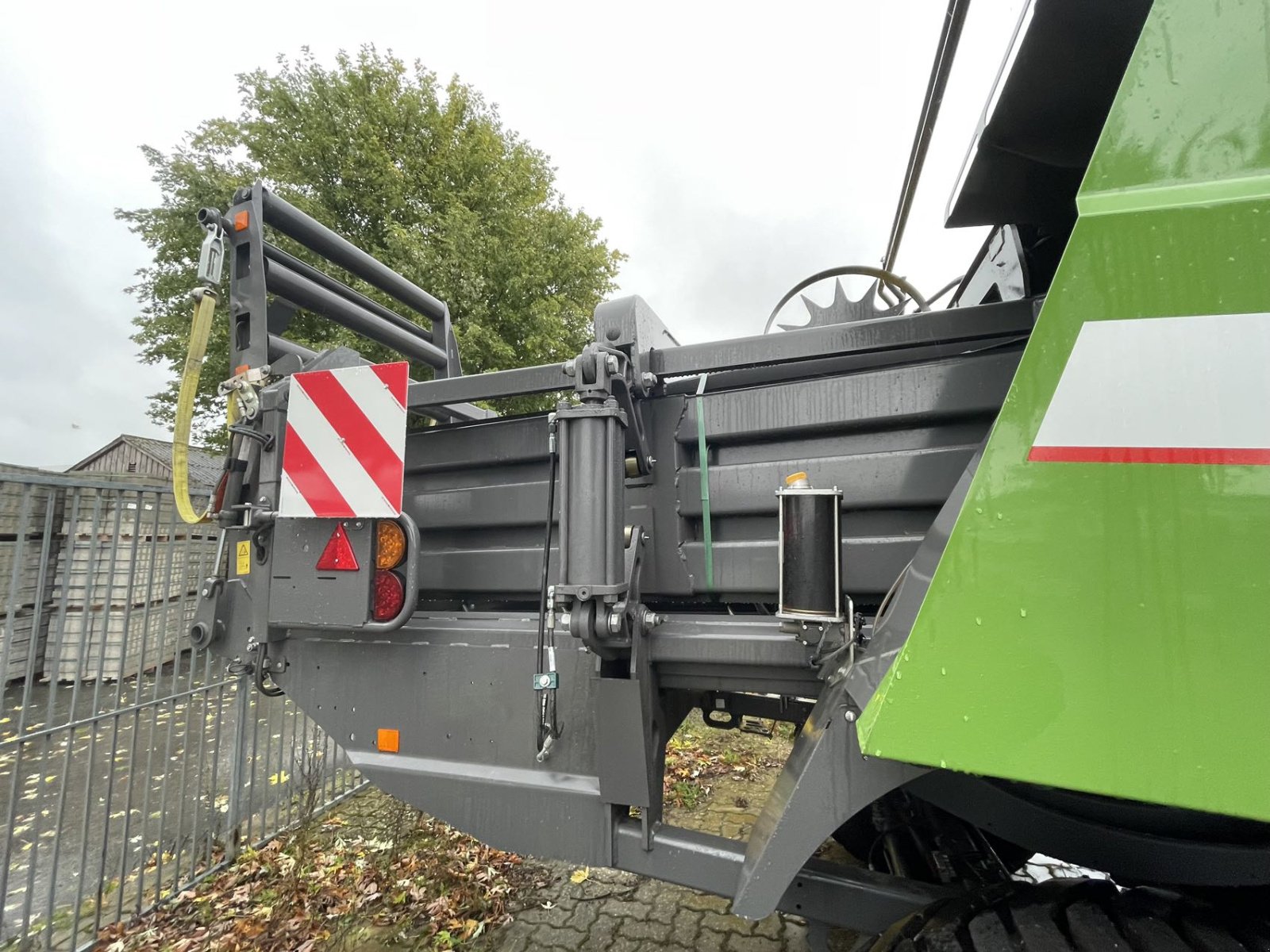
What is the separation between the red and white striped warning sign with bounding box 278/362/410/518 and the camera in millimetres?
1710

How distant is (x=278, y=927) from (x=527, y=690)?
1956 millimetres

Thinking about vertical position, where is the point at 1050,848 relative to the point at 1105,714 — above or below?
below

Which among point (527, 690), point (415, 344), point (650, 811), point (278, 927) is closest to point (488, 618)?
point (527, 690)

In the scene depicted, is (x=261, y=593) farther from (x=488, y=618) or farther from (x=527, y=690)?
(x=527, y=690)

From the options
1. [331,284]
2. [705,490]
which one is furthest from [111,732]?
[705,490]

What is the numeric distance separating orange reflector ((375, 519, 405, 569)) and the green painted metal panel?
1460mm

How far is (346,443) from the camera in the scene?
175cm

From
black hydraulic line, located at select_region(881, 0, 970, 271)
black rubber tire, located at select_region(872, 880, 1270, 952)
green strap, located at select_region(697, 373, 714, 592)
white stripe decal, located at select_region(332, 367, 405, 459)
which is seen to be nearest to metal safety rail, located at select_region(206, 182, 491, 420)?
white stripe decal, located at select_region(332, 367, 405, 459)

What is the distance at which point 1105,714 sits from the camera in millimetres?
765

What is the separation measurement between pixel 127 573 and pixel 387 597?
1.95m

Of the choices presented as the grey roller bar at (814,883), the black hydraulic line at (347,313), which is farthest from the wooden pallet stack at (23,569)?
the grey roller bar at (814,883)

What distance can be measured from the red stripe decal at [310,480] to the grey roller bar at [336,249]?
0.83m

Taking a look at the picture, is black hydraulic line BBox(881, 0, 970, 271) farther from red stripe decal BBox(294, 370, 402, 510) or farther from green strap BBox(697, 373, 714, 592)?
red stripe decal BBox(294, 370, 402, 510)

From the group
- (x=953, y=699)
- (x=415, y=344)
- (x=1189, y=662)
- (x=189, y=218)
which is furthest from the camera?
(x=189, y=218)
